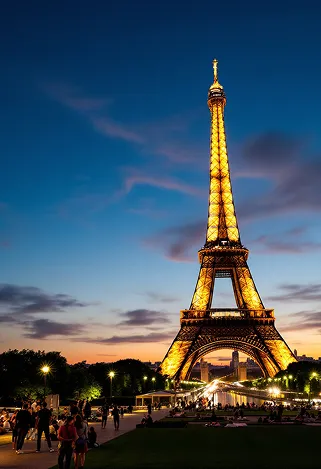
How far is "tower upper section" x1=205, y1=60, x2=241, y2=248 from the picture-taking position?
104 metres

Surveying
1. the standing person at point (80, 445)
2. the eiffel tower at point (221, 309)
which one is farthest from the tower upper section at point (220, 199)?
the standing person at point (80, 445)

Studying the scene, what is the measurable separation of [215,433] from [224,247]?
7347cm

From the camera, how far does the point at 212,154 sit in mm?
108062

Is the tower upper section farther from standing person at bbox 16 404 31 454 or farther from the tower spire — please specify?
standing person at bbox 16 404 31 454

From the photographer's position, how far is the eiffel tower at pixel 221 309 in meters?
94.2

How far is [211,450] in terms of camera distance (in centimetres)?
2166

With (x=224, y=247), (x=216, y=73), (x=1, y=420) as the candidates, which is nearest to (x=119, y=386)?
(x=224, y=247)

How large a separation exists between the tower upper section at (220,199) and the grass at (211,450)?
73850 millimetres

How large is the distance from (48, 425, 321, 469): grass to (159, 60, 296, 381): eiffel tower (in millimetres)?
62916

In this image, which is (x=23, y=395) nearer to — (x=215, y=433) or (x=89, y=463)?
(x=215, y=433)

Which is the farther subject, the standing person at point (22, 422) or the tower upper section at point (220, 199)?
the tower upper section at point (220, 199)

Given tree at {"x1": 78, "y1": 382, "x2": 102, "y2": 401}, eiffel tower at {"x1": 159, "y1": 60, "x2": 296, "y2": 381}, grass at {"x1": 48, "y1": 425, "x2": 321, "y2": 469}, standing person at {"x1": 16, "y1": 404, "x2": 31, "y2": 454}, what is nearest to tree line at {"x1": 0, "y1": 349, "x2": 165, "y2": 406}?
tree at {"x1": 78, "y1": 382, "x2": 102, "y2": 401}

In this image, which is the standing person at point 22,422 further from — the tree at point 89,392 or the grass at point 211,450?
the tree at point 89,392

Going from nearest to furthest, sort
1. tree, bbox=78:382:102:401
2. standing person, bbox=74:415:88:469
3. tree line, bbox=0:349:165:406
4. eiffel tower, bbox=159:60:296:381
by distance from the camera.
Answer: standing person, bbox=74:415:88:469
tree line, bbox=0:349:165:406
tree, bbox=78:382:102:401
eiffel tower, bbox=159:60:296:381
